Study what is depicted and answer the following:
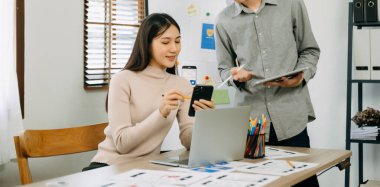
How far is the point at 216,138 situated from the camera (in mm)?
1525

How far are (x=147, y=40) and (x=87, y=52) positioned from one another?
1.01 meters

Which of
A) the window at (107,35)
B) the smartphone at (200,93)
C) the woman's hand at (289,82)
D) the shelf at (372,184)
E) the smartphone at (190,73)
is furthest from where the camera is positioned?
the shelf at (372,184)

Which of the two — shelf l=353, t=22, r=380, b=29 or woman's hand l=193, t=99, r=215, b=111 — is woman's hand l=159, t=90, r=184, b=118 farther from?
shelf l=353, t=22, r=380, b=29

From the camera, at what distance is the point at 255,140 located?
1.70 meters

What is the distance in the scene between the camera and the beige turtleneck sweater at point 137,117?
5.89 feet

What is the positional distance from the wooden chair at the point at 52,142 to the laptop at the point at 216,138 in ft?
1.56

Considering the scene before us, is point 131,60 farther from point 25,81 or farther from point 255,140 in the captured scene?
point 25,81

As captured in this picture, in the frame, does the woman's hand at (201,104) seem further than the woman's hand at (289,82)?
No

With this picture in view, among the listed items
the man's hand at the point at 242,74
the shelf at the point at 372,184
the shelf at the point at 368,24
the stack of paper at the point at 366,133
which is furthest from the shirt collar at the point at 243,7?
the shelf at the point at 372,184

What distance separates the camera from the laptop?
4.83 feet

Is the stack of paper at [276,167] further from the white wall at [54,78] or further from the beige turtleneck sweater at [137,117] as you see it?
the white wall at [54,78]

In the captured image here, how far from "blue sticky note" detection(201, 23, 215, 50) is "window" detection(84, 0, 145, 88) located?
0.43 metres

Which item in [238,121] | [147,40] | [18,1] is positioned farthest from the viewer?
[18,1]

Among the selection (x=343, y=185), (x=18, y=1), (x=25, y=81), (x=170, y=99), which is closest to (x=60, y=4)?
(x=18, y=1)
